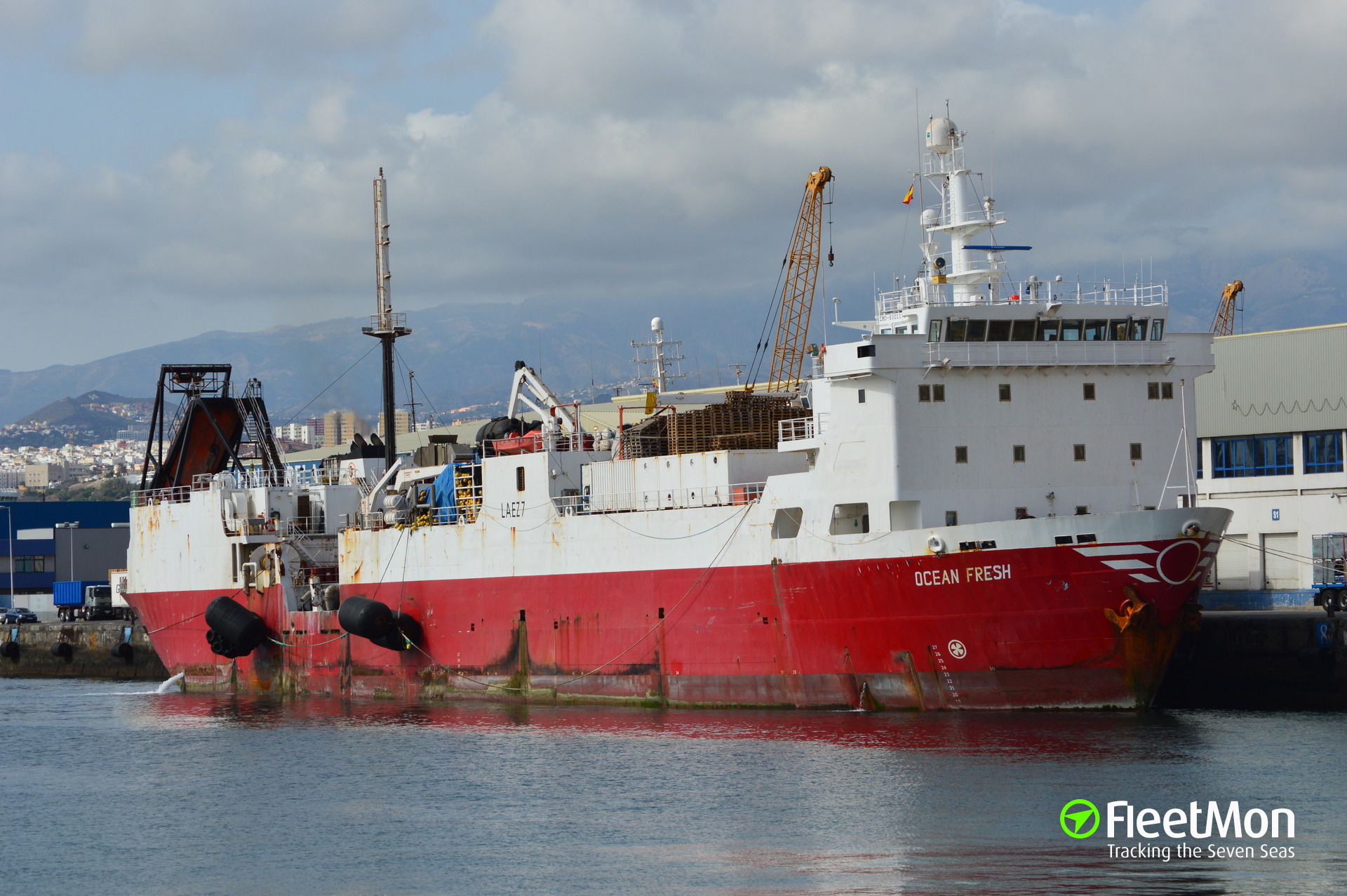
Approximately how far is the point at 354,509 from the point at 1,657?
873 inches

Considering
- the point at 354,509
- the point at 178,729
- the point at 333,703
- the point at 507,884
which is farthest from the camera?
the point at 354,509

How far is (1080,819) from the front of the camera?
20922 mm

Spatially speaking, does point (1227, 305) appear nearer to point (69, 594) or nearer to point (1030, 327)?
point (1030, 327)

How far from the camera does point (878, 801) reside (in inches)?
890

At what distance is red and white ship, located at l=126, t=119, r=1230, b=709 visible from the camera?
27719mm

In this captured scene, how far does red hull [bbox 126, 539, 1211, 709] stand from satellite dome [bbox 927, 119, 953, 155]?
9.54 m

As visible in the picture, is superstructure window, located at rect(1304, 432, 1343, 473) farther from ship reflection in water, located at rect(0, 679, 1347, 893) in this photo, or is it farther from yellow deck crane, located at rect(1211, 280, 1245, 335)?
yellow deck crane, located at rect(1211, 280, 1245, 335)

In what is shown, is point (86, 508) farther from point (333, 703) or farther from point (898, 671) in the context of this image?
point (898, 671)

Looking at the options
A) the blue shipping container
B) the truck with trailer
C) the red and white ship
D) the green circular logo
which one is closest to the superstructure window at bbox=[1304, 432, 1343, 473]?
the red and white ship

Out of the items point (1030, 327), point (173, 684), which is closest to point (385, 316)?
point (173, 684)

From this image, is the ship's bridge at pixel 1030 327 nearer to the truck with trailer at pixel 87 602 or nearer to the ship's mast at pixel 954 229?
the ship's mast at pixel 954 229

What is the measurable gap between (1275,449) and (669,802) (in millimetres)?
29534

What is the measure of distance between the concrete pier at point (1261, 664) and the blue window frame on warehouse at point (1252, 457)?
13371mm

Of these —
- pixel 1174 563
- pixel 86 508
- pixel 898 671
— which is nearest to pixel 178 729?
pixel 898 671
